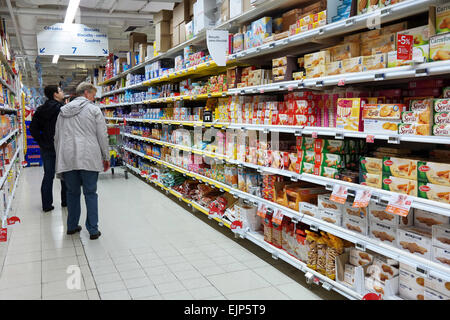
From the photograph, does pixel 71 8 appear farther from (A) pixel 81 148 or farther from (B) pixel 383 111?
(B) pixel 383 111

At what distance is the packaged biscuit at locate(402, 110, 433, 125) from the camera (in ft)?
7.27

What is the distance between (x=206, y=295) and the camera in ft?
10.3

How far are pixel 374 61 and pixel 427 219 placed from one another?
1104mm

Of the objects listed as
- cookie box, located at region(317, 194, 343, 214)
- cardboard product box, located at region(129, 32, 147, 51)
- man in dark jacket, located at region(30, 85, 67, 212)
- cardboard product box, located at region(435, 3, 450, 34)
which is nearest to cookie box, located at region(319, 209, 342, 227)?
cookie box, located at region(317, 194, 343, 214)

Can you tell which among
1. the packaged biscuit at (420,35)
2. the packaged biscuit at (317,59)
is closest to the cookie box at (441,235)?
the packaged biscuit at (420,35)

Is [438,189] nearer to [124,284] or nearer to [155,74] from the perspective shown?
[124,284]

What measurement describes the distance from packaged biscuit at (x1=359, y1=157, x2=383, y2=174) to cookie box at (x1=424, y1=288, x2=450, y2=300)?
79cm

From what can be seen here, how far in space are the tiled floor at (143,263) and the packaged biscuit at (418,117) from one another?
1.58 meters

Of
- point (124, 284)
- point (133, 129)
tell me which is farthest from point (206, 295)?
point (133, 129)

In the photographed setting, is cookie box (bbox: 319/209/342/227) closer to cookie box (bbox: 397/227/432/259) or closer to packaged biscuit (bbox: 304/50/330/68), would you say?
cookie box (bbox: 397/227/432/259)

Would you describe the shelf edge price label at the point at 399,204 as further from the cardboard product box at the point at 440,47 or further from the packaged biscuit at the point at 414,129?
the cardboard product box at the point at 440,47

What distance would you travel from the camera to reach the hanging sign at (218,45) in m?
4.31

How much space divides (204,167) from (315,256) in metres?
2.72

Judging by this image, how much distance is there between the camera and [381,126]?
2498 mm
